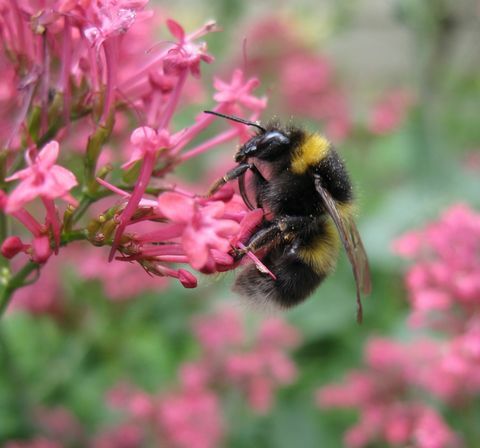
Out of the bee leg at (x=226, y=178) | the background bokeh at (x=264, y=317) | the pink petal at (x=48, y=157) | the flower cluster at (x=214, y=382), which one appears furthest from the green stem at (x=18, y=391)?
the pink petal at (x=48, y=157)

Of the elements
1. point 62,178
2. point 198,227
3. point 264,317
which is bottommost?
point 264,317

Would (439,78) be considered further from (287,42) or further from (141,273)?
(141,273)

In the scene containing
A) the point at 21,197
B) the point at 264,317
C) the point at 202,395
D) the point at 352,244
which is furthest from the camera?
the point at 264,317

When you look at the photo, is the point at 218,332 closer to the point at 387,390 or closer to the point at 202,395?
the point at 202,395

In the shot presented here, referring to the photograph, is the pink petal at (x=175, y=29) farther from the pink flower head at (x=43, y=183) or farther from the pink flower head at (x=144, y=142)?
the pink flower head at (x=43, y=183)

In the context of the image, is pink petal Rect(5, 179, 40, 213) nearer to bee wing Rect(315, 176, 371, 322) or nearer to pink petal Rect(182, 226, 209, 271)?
pink petal Rect(182, 226, 209, 271)

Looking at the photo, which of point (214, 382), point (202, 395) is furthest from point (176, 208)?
point (214, 382)
